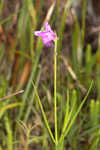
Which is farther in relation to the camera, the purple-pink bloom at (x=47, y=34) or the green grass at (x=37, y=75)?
the green grass at (x=37, y=75)

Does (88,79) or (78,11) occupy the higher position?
(78,11)

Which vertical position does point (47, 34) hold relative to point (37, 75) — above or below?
above

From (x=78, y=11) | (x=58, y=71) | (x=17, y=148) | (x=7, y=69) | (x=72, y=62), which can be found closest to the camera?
(x=17, y=148)

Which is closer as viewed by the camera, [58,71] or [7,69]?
[58,71]

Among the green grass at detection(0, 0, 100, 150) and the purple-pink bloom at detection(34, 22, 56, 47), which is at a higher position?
the purple-pink bloom at detection(34, 22, 56, 47)

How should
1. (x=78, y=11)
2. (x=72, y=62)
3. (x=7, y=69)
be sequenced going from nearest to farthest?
(x=72, y=62)
(x=7, y=69)
(x=78, y=11)

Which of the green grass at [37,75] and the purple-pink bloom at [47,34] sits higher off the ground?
the purple-pink bloom at [47,34]

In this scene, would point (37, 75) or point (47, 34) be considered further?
point (37, 75)

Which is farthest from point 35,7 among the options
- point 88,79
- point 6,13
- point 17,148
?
point 17,148

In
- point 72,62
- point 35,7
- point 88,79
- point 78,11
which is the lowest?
point 88,79

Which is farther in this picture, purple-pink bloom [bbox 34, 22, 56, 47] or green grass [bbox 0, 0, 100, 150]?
green grass [bbox 0, 0, 100, 150]

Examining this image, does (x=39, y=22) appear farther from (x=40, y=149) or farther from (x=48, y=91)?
(x=40, y=149)
